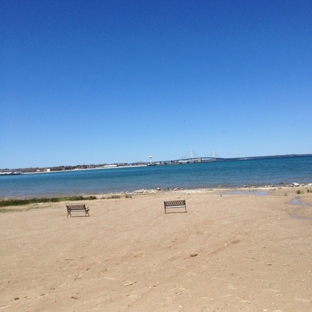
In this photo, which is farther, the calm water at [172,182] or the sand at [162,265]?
the calm water at [172,182]

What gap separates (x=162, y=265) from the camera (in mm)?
8070

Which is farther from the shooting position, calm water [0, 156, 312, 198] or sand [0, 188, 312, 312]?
calm water [0, 156, 312, 198]

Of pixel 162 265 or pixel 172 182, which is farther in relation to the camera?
pixel 172 182

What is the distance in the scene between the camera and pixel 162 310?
17.8 feet

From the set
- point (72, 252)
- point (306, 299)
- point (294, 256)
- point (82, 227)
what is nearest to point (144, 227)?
point (82, 227)

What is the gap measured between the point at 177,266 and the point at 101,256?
8.48ft

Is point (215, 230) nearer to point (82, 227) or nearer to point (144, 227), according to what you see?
point (144, 227)

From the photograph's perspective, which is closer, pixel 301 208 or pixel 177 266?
pixel 177 266

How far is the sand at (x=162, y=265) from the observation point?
586cm

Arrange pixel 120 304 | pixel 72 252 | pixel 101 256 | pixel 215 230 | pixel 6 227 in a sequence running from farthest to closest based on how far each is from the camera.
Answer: pixel 6 227 < pixel 215 230 < pixel 72 252 < pixel 101 256 < pixel 120 304

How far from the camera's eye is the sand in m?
5.86

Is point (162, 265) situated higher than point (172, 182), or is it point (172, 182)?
point (162, 265)

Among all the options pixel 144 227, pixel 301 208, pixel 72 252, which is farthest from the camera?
pixel 301 208

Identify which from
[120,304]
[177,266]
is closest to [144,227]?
[177,266]
